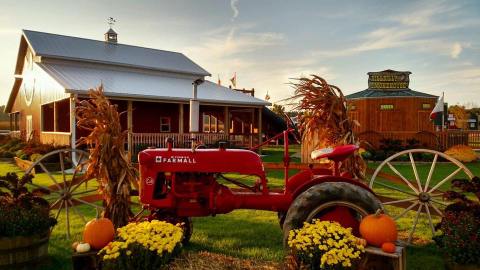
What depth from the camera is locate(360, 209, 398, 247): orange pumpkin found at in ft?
13.3

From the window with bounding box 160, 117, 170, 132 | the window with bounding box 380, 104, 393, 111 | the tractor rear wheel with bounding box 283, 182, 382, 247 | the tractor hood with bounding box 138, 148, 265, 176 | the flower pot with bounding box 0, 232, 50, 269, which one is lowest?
the flower pot with bounding box 0, 232, 50, 269

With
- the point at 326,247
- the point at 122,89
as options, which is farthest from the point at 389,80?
the point at 326,247

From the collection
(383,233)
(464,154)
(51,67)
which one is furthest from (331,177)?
(51,67)

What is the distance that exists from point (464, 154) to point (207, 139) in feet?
43.4

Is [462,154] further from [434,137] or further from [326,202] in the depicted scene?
[326,202]

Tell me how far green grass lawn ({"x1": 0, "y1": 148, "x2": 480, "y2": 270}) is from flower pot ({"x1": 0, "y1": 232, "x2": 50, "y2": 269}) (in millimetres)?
281

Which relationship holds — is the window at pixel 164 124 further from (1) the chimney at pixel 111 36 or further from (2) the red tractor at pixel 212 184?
(2) the red tractor at pixel 212 184

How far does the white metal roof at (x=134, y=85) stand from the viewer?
18.7 metres

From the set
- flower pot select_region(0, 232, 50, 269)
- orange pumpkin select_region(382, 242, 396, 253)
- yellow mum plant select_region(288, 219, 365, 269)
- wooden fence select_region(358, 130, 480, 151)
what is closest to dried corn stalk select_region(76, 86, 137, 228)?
flower pot select_region(0, 232, 50, 269)

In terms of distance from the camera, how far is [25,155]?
704 inches

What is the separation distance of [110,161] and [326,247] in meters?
3.26

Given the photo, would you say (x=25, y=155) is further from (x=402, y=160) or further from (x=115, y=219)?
(x=402, y=160)

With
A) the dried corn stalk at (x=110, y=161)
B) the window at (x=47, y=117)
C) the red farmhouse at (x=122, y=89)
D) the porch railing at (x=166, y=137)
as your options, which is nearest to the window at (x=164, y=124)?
the red farmhouse at (x=122, y=89)

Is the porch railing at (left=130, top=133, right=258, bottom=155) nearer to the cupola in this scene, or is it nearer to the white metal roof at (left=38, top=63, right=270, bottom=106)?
the white metal roof at (left=38, top=63, right=270, bottom=106)
